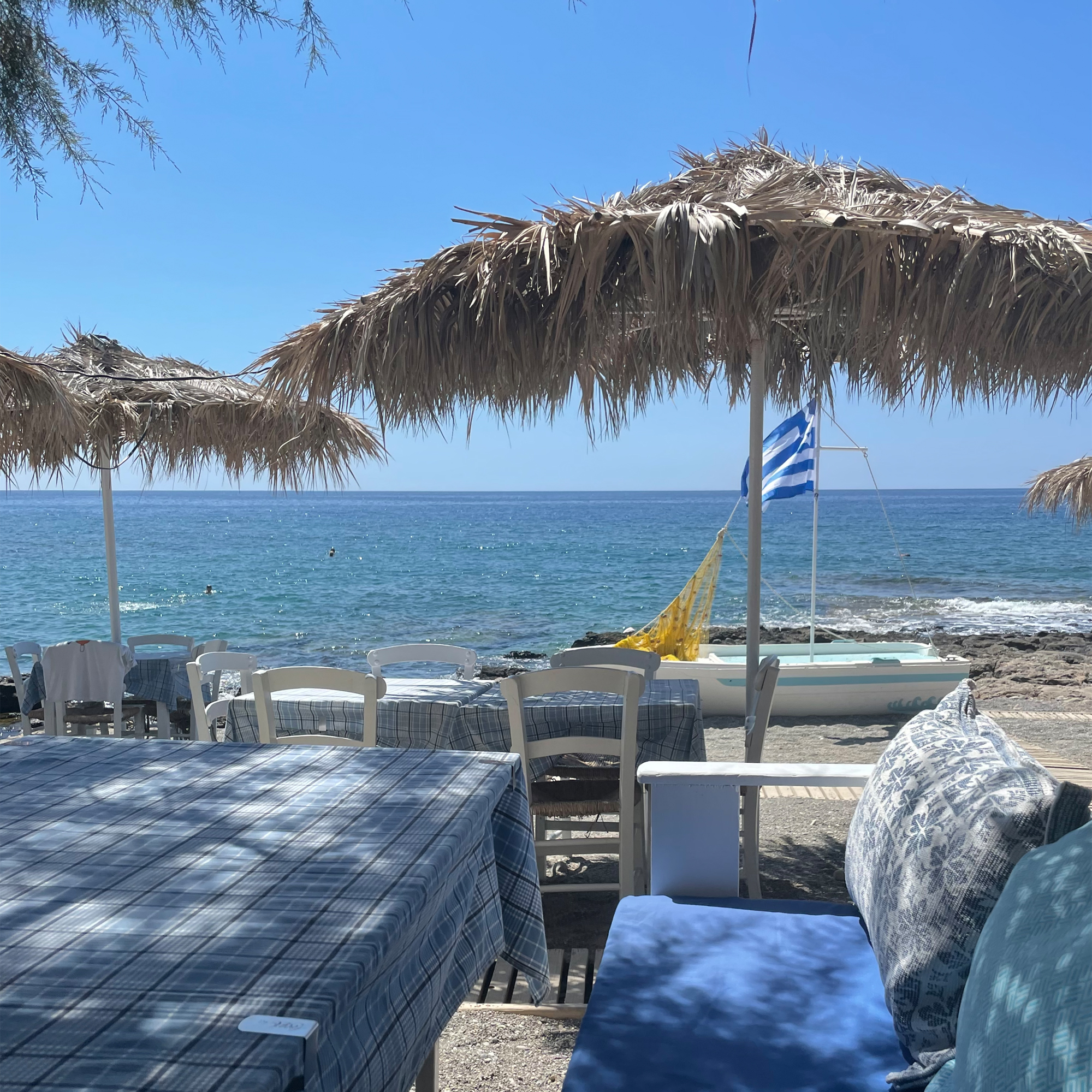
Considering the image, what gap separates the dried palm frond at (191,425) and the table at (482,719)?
224cm

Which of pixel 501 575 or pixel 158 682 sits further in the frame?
pixel 501 575

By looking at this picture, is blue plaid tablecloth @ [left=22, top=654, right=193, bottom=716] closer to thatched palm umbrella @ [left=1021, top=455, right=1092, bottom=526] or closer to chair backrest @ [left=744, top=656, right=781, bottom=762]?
chair backrest @ [left=744, top=656, right=781, bottom=762]

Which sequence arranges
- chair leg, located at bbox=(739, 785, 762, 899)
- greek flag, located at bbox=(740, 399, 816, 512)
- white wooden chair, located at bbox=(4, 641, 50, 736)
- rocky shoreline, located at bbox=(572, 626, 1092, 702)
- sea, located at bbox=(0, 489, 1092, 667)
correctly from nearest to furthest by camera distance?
chair leg, located at bbox=(739, 785, 762, 899), white wooden chair, located at bbox=(4, 641, 50, 736), greek flag, located at bbox=(740, 399, 816, 512), rocky shoreline, located at bbox=(572, 626, 1092, 702), sea, located at bbox=(0, 489, 1092, 667)

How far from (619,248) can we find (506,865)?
1752 mm

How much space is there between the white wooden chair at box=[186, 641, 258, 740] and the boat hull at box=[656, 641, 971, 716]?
11.4 feet

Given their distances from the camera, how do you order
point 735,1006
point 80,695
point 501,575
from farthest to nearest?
point 501,575 → point 80,695 → point 735,1006

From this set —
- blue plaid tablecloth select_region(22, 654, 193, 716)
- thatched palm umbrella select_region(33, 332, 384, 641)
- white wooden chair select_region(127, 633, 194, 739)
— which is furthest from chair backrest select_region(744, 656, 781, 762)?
blue plaid tablecloth select_region(22, 654, 193, 716)

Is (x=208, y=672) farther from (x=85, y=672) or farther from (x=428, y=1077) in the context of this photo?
(x=428, y=1077)

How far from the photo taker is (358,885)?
47.1 inches

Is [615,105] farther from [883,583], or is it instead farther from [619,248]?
[883,583]

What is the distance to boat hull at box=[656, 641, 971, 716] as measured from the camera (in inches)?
262

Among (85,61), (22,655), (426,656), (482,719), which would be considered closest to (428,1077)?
(482,719)

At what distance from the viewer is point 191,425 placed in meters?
5.51

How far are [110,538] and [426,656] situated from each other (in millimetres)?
3102
